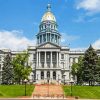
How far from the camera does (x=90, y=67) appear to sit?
307ft

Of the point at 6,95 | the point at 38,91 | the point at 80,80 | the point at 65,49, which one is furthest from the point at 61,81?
the point at 6,95

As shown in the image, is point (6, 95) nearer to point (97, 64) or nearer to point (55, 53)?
point (97, 64)

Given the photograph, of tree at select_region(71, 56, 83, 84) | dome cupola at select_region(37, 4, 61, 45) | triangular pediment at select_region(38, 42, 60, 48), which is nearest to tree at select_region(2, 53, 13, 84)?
tree at select_region(71, 56, 83, 84)

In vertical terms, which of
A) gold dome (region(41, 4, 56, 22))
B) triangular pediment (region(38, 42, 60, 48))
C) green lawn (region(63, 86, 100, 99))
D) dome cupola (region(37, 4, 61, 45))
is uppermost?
gold dome (region(41, 4, 56, 22))

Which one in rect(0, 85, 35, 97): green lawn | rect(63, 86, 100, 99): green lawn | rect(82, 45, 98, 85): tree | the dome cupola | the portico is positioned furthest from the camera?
the dome cupola

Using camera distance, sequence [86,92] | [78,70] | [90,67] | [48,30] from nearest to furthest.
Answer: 1. [86,92]
2. [90,67]
3. [78,70]
4. [48,30]

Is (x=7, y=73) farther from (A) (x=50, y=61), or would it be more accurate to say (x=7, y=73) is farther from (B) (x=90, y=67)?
(A) (x=50, y=61)

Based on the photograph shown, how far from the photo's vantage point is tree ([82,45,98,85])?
92625 mm

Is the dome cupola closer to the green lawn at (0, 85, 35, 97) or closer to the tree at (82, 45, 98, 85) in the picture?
the tree at (82, 45, 98, 85)

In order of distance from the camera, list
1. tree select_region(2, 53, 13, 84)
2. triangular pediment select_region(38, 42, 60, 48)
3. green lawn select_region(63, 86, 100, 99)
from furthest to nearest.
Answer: triangular pediment select_region(38, 42, 60, 48) → tree select_region(2, 53, 13, 84) → green lawn select_region(63, 86, 100, 99)

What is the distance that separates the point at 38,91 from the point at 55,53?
2121 inches

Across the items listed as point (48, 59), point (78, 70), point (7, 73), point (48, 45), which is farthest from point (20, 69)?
point (48, 45)

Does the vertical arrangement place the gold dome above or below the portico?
above

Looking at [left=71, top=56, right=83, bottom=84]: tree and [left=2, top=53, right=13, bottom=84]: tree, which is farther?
[left=2, top=53, right=13, bottom=84]: tree
